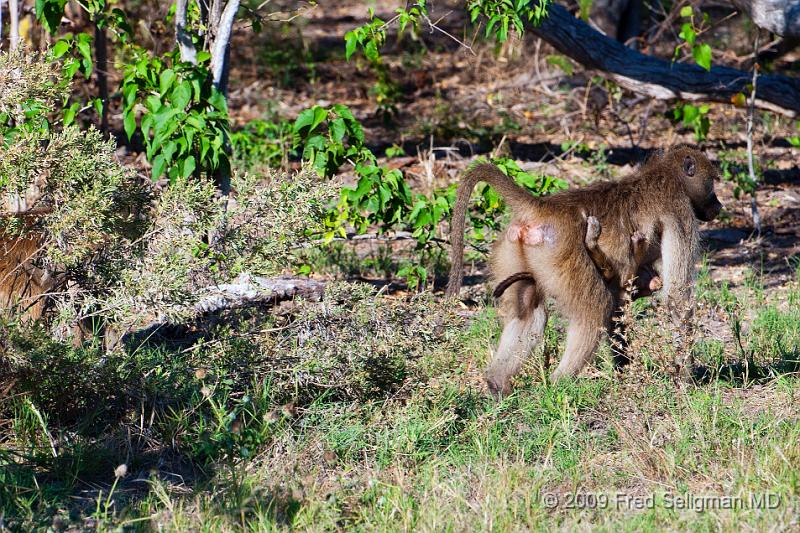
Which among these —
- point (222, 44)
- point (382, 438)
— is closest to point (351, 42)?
point (222, 44)

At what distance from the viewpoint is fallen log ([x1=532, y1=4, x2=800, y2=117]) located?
8711 mm

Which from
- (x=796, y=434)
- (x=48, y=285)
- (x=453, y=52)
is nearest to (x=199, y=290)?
(x=48, y=285)

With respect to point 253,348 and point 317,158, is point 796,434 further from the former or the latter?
point 317,158

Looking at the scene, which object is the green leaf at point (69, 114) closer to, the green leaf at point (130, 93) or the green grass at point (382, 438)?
the green leaf at point (130, 93)

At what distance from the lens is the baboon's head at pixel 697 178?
6.05m

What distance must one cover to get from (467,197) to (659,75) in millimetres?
4194

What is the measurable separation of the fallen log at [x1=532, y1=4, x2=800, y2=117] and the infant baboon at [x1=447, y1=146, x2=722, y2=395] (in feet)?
9.65

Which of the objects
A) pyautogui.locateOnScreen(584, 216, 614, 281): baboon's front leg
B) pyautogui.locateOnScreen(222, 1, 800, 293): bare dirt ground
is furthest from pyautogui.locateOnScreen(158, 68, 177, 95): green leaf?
pyautogui.locateOnScreen(222, 1, 800, 293): bare dirt ground

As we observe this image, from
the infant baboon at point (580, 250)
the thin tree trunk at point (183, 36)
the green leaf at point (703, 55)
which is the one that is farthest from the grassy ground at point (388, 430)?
the green leaf at point (703, 55)

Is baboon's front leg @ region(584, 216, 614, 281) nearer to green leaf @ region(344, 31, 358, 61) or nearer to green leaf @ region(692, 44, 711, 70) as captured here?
green leaf @ region(344, 31, 358, 61)

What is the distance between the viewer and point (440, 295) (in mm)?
7391

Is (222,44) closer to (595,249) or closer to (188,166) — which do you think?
(188,166)

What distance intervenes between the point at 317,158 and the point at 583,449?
261cm

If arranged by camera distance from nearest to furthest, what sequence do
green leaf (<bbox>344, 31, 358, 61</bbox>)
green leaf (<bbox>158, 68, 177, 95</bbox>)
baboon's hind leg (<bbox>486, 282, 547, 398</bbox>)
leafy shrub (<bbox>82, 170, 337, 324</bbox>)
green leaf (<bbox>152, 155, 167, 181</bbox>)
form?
leafy shrub (<bbox>82, 170, 337, 324</bbox>), baboon's hind leg (<bbox>486, 282, 547, 398</bbox>), green leaf (<bbox>152, 155, 167, 181</bbox>), green leaf (<bbox>158, 68, 177, 95</bbox>), green leaf (<bbox>344, 31, 358, 61</bbox>)
